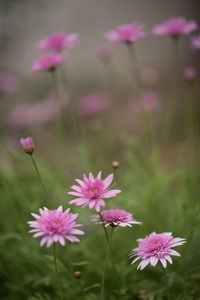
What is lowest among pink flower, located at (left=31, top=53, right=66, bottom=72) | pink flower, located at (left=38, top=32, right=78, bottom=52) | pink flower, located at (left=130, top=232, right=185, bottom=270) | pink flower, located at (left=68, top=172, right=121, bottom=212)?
pink flower, located at (left=130, top=232, right=185, bottom=270)

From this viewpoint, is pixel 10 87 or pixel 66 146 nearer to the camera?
pixel 10 87

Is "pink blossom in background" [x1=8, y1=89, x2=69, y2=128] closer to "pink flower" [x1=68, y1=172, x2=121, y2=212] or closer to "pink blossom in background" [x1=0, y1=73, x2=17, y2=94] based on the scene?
"pink blossom in background" [x1=0, y1=73, x2=17, y2=94]

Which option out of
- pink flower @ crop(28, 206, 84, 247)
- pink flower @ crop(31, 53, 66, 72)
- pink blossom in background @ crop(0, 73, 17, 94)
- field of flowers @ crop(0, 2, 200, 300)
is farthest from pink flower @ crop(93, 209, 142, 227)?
pink blossom in background @ crop(0, 73, 17, 94)

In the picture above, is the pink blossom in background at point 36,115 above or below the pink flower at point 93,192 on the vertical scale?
above

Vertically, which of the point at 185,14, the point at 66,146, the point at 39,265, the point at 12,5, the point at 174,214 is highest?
the point at 185,14

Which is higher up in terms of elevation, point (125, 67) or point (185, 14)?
point (185, 14)

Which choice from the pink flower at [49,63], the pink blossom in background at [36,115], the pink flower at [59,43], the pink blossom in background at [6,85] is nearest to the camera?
the pink flower at [49,63]

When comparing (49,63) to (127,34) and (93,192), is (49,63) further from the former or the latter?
(93,192)

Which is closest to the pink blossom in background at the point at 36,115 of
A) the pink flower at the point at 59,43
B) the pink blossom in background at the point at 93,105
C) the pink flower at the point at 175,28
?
the pink blossom in background at the point at 93,105

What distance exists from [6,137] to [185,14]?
3.50 m

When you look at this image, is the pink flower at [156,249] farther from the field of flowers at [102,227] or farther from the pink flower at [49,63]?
the pink flower at [49,63]

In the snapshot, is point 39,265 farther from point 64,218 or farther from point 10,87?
point 10,87

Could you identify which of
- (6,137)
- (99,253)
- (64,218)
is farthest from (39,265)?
(6,137)

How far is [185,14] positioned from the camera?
5.54 metres
